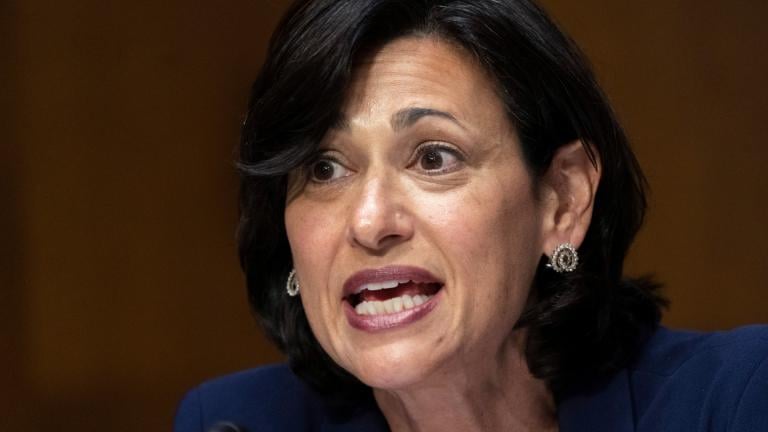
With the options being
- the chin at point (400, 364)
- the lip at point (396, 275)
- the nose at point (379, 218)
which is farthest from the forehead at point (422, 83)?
the chin at point (400, 364)

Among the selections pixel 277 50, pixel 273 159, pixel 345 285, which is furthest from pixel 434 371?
pixel 277 50

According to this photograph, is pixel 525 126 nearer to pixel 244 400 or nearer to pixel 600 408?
pixel 600 408

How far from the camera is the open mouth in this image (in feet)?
6.16

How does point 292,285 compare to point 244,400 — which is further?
point 244,400

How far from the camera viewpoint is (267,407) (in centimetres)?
229

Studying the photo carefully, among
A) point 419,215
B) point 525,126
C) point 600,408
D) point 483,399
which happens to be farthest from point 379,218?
point 600,408

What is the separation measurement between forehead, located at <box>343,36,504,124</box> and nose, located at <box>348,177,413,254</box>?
12 cm

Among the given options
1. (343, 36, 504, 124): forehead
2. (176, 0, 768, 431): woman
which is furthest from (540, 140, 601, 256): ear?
(343, 36, 504, 124): forehead

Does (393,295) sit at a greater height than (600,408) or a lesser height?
greater

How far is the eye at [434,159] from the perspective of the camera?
187cm

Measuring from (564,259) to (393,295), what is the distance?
327mm

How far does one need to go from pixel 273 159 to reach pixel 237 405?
57cm

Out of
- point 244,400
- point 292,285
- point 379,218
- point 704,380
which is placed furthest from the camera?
point 244,400

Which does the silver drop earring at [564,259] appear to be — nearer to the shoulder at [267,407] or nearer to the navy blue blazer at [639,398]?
the navy blue blazer at [639,398]
